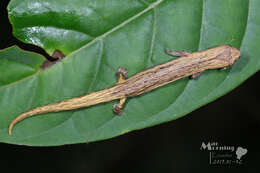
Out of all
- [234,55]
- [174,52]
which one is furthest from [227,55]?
[174,52]

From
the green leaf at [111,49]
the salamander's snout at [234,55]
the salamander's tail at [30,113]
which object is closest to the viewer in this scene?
the green leaf at [111,49]

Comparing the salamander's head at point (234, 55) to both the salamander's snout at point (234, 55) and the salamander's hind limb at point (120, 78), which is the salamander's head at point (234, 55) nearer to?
the salamander's snout at point (234, 55)

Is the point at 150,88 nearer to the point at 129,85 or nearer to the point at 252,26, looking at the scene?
the point at 129,85

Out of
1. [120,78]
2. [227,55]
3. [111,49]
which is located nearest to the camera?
[111,49]

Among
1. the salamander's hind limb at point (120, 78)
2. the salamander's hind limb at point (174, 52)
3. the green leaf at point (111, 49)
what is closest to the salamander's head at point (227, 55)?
the green leaf at point (111, 49)

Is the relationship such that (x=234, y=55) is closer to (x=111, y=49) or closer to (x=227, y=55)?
(x=227, y=55)

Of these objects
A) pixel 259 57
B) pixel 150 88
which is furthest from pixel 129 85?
pixel 259 57

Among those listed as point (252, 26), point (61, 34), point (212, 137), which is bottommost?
point (212, 137)

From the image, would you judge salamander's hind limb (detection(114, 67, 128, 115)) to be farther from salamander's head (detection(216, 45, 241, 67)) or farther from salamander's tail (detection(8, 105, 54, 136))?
salamander's head (detection(216, 45, 241, 67))
